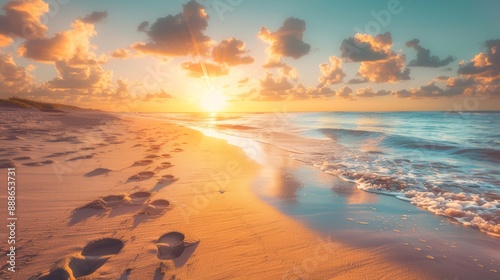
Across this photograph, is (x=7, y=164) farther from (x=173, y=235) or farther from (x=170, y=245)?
(x=170, y=245)

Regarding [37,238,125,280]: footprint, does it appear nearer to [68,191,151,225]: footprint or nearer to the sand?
the sand

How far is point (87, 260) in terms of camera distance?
2.45 m

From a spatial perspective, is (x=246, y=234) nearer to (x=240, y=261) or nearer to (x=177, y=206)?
(x=240, y=261)

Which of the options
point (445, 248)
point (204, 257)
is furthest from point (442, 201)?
point (204, 257)

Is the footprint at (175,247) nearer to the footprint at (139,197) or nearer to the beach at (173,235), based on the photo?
the beach at (173,235)

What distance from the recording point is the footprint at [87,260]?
2.19m

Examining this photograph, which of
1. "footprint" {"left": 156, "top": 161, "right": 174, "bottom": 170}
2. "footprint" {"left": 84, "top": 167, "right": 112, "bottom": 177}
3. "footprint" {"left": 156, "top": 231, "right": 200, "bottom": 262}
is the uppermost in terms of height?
"footprint" {"left": 84, "top": 167, "right": 112, "bottom": 177}

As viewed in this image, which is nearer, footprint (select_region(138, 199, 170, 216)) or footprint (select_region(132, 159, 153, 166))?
footprint (select_region(138, 199, 170, 216))

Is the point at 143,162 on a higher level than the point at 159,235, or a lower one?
higher

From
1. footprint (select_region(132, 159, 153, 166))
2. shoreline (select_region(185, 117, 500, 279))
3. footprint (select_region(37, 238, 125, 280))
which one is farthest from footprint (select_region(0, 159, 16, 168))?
shoreline (select_region(185, 117, 500, 279))

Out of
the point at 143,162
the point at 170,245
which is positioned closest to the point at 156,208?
the point at 170,245

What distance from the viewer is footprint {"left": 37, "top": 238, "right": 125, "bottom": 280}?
7.18ft

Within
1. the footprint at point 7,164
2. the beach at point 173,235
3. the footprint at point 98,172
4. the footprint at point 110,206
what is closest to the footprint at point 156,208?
the beach at point 173,235

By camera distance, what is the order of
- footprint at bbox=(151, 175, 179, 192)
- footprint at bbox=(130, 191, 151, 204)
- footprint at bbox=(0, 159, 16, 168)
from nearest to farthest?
footprint at bbox=(130, 191, 151, 204) → footprint at bbox=(151, 175, 179, 192) → footprint at bbox=(0, 159, 16, 168)
